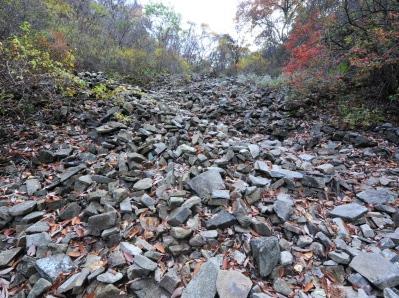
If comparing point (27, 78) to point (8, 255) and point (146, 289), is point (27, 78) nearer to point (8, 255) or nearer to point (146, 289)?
point (8, 255)

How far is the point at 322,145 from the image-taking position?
517 centimetres

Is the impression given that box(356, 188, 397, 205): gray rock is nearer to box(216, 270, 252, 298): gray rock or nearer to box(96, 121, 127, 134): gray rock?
box(216, 270, 252, 298): gray rock

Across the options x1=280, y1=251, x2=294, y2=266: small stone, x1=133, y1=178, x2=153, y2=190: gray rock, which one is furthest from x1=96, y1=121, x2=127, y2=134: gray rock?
x1=280, y1=251, x2=294, y2=266: small stone

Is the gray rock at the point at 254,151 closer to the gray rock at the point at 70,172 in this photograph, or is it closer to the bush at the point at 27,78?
the gray rock at the point at 70,172

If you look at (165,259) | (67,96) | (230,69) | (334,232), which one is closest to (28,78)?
(67,96)

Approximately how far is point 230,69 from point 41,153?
509 inches

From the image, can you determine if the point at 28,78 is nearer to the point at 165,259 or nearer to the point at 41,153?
the point at 41,153

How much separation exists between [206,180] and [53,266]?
5.74 feet

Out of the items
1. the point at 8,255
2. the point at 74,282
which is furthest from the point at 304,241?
the point at 8,255

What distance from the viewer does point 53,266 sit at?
93.9 inches

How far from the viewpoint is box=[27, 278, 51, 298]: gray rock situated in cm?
218

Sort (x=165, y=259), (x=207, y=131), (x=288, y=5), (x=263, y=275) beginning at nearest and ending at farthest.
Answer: (x=263, y=275) < (x=165, y=259) < (x=207, y=131) < (x=288, y=5)

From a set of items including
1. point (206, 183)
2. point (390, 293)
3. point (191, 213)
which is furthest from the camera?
point (206, 183)

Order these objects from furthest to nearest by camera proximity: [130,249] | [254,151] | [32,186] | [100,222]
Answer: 1. [254,151]
2. [32,186]
3. [100,222]
4. [130,249]
